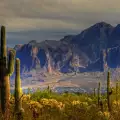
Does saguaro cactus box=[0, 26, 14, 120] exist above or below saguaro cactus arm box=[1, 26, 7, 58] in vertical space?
below

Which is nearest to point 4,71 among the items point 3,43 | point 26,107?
point 3,43

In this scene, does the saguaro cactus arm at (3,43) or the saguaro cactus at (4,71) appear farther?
the saguaro cactus arm at (3,43)

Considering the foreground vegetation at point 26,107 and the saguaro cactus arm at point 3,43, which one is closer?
the foreground vegetation at point 26,107

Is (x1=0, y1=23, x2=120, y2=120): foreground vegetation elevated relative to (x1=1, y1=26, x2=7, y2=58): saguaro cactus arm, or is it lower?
lower

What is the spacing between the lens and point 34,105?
1894 centimetres

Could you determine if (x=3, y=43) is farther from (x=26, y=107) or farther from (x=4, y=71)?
(x=26, y=107)

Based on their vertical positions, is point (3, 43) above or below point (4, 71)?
above

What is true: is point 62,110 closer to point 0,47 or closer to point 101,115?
point 101,115

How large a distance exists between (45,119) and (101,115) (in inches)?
95.5

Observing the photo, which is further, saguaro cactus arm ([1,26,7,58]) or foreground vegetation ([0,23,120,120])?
saguaro cactus arm ([1,26,7,58])

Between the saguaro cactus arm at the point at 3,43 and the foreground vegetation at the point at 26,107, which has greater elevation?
the saguaro cactus arm at the point at 3,43

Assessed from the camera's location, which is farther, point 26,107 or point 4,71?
point 26,107

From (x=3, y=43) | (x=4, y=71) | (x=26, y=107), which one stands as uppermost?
(x=3, y=43)

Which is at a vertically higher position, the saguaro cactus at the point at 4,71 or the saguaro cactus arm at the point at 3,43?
the saguaro cactus arm at the point at 3,43
